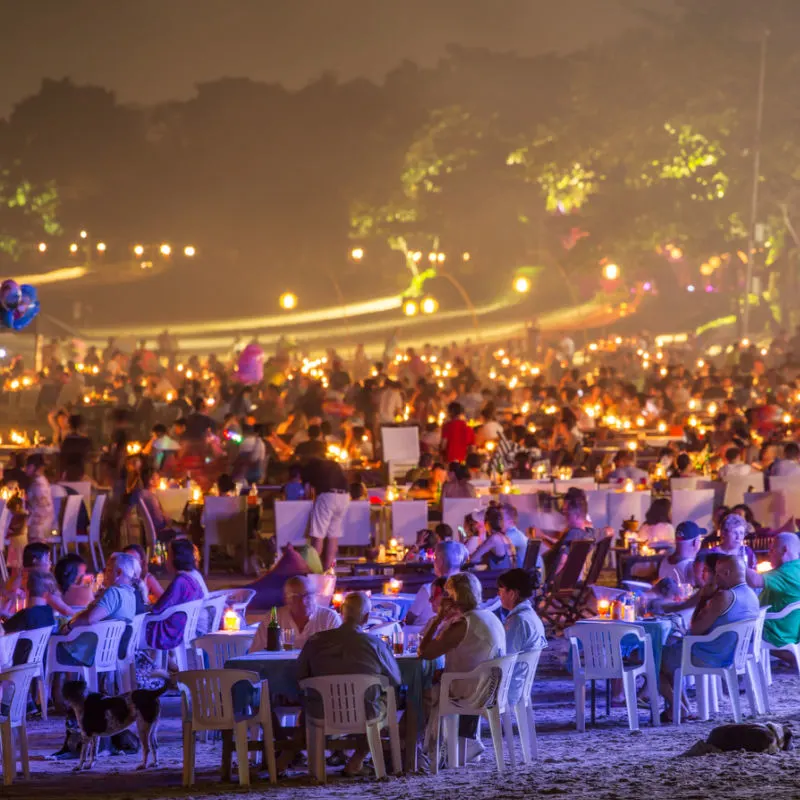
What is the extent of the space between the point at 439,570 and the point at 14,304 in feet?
29.9

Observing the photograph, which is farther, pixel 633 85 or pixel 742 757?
pixel 633 85

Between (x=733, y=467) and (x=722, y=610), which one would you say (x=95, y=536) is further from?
(x=722, y=610)

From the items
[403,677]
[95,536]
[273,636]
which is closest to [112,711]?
[273,636]

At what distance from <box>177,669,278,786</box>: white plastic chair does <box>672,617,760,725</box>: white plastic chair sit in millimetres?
2556

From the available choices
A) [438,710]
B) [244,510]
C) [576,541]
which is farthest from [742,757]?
[244,510]

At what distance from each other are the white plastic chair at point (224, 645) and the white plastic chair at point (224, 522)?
5.80 meters

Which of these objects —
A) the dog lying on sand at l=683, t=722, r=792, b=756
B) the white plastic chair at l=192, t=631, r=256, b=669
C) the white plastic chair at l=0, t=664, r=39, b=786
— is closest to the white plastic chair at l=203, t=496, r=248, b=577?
the white plastic chair at l=192, t=631, r=256, b=669

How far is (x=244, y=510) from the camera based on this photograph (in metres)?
14.2

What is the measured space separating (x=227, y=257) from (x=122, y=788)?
43.3 m

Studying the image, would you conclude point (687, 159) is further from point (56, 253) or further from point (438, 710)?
point (438, 710)

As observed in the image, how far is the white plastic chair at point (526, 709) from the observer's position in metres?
7.60

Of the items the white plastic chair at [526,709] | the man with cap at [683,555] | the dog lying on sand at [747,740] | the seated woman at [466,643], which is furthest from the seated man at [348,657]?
the man with cap at [683,555]

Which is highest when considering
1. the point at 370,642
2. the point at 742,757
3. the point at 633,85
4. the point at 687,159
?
the point at 633,85

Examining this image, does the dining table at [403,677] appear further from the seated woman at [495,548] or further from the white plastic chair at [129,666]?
the seated woman at [495,548]
